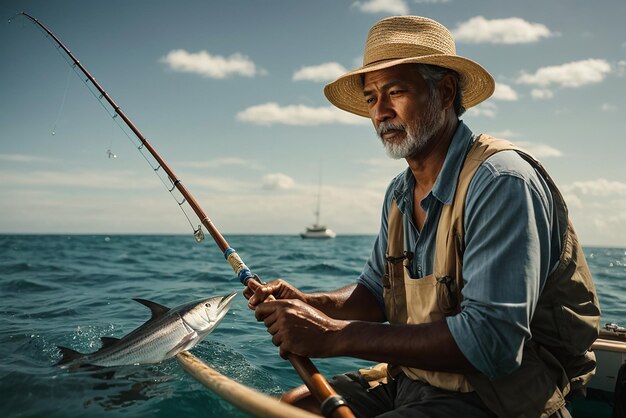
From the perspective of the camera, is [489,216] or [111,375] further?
[111,375]

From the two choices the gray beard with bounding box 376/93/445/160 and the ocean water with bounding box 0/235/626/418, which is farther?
the ocean water with bounding box 0/235/626/418

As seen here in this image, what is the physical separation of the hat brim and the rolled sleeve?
2.61ft

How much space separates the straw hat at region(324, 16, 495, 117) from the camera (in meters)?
2.60

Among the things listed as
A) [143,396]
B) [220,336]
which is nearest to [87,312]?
[220,336]

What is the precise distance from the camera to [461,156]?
244 cm

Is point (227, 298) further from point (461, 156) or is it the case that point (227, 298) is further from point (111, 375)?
point (461, 156)

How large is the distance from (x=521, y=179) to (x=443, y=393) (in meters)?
1.02

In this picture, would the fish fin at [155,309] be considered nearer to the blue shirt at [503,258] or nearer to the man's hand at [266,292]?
the man's hand at [266,292]

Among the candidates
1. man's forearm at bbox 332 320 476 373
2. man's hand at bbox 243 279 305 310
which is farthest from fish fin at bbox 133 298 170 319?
man's forearm at bbox 332 320 476 373

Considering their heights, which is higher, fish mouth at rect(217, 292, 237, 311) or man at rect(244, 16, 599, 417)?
man at rect(244, 16, 599, 417)

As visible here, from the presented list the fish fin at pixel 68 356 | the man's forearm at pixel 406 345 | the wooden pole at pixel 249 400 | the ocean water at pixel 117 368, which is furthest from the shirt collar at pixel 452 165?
the fish fin at pixel 68 356

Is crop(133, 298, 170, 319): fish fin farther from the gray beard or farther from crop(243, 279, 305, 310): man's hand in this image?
the gray beard

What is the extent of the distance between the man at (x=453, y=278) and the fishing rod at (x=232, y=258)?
102 millimetres

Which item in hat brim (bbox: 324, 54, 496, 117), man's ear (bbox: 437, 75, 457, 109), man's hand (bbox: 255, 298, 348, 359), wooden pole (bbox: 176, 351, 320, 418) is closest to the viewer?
wooden pole (bbox: 176, 351, 320, 418)
